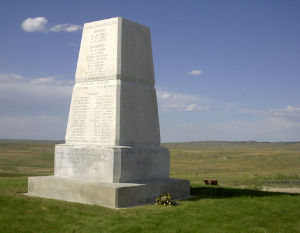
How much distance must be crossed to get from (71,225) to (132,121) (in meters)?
4.13

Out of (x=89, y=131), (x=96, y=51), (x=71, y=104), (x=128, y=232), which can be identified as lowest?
(x=128, y=232)

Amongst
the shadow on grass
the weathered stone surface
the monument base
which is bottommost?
the shadow on grass

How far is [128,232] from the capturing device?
758cm

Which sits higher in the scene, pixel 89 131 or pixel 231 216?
pixel 89 131

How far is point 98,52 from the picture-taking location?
11812 millimetres

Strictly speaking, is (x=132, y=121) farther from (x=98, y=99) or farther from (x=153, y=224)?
(x=153, y=224)

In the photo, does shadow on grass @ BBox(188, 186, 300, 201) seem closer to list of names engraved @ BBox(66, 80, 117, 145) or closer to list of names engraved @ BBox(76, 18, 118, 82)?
list of names engraved @ BBox(66, 80, 117, 145)

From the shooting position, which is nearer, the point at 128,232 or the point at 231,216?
the point at 128,232

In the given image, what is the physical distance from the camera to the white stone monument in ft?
35.0

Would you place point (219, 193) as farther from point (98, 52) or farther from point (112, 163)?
point (98, 52)

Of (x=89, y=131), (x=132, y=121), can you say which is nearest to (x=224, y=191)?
(x=132, y=121)

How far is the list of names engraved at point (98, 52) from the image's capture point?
1148 cm

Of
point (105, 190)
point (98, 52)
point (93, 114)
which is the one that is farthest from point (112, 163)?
point (98, 52)

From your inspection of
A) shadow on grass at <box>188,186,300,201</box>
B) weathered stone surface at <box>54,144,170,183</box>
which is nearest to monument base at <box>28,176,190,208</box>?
weathered stone surface at <box>54,144,170,183</box>
